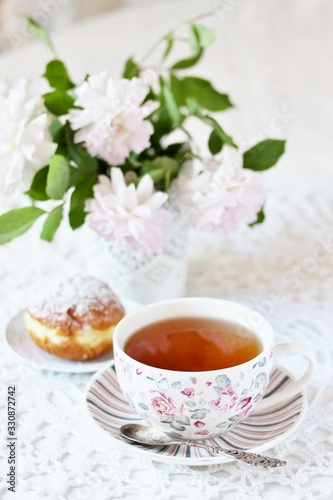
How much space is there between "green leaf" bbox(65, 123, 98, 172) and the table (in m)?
0.17

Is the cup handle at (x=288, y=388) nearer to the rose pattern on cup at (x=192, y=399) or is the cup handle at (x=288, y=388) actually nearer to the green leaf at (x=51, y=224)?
the rose pattern on cup at (x=192, y=399)

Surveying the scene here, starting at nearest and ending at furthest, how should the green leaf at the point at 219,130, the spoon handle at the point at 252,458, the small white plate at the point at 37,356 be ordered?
the spoon handle at the point at 252,458
the small white plate at the point at 37,356
the green leaf at the point at 219,130

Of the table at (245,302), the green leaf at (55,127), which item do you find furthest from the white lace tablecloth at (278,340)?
the green leaf at (55,127)

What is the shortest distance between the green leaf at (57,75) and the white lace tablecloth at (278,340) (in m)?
0.29

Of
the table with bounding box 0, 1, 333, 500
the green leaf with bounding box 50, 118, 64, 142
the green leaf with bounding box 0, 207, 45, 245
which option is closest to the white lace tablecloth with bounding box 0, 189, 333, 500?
the table with bounding box 0, 1, 333, 500

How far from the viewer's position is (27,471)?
66 centimetres

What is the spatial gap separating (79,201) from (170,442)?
0.36m

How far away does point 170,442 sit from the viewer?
2.20ft

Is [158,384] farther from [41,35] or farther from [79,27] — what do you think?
[79,27]

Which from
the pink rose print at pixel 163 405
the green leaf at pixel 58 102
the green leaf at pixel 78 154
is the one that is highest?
the green leaf at pixel 58 102

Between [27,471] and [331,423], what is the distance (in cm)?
31

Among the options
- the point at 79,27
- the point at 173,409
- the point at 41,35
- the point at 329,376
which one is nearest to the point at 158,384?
the point at 173,409

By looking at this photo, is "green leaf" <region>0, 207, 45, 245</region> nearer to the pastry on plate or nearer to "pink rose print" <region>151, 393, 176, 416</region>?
the pastry on plate

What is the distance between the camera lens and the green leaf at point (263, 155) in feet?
A: 3.13
